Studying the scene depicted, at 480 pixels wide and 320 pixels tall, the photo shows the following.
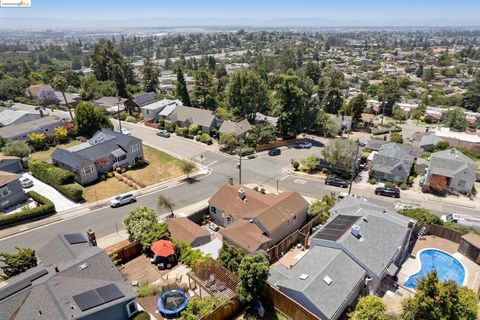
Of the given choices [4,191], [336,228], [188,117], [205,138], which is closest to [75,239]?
[4,191]

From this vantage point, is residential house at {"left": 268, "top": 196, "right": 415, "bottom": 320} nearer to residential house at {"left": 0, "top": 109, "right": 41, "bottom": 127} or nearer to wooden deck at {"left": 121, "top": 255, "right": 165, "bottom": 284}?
wooden deck at {"left": 121, "top": 255, "right": 165, "bottom": 284}

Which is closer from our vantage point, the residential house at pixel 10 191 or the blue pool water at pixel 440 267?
the blue pool water at pixel 440 267

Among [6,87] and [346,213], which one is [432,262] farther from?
[6,87]

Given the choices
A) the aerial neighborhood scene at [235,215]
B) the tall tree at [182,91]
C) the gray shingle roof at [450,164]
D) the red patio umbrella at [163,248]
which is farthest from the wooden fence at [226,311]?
the tall tree at [182,91]

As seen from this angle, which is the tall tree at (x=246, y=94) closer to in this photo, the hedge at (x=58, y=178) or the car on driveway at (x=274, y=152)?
the car on driveway at (x=274, y=152)

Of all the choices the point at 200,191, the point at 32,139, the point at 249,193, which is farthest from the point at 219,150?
the point at 32,139

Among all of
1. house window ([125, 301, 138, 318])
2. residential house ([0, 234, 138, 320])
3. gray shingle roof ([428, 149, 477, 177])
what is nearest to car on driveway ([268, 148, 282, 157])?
gray shingle roof ([428, 149, 477, 177])
